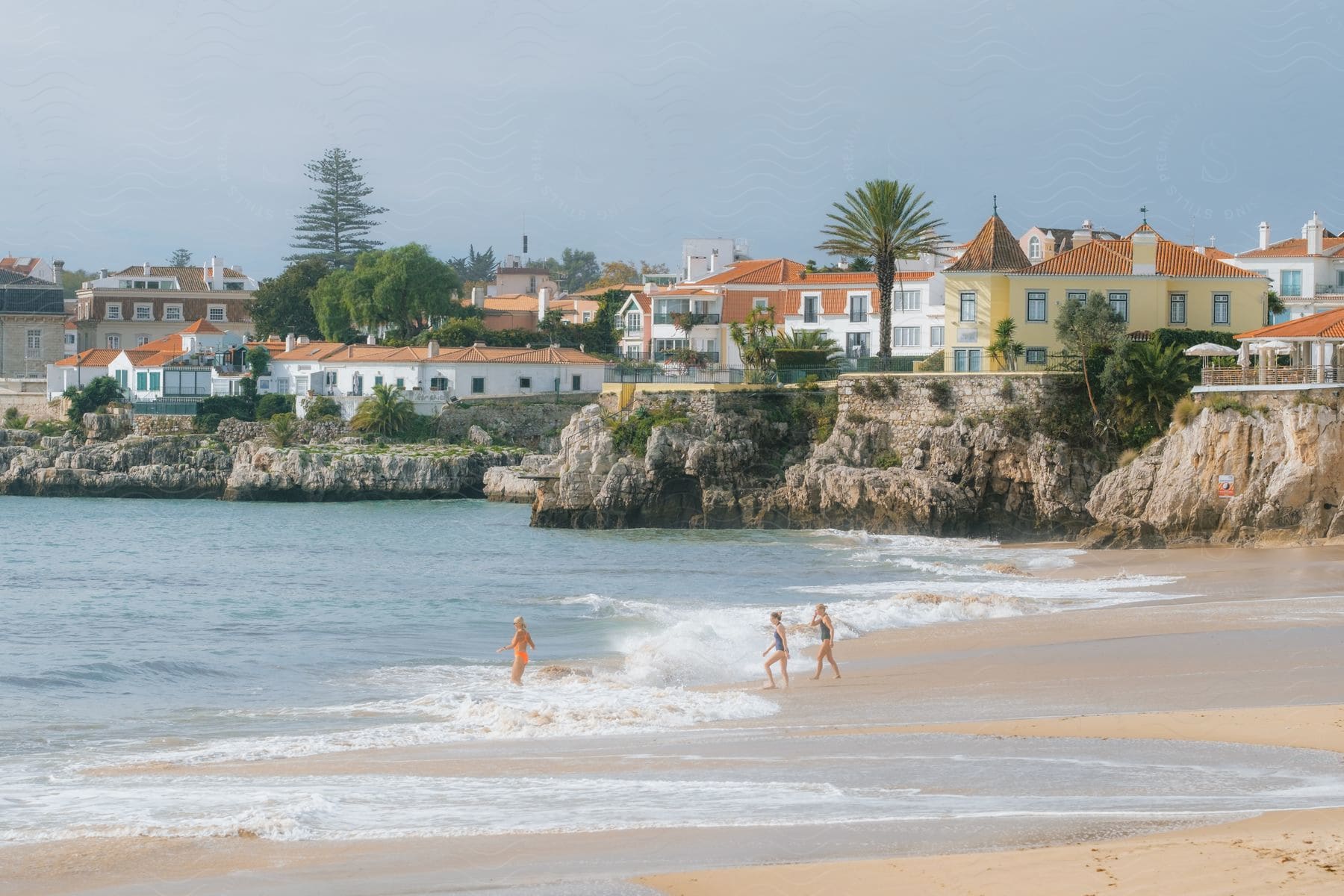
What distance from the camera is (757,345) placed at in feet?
186

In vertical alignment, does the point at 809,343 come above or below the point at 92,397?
above

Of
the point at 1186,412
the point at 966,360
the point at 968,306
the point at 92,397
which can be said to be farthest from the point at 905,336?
the point at 92,397

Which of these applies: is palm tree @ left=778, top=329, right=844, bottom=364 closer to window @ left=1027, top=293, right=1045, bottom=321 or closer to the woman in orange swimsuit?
window @ left=1027, top=293, right=1045, bottom=321

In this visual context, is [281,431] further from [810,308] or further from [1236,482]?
[1236,482]

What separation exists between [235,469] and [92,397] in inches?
584

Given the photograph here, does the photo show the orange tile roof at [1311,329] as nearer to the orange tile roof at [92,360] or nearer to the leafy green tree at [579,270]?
the orange tile roof at [92,360]

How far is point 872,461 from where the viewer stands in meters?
46.9

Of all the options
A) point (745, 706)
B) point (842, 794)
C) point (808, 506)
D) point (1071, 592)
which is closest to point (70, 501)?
point (808, 506)

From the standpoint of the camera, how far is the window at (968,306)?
1964 inches

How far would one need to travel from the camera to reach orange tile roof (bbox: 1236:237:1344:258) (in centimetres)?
6531

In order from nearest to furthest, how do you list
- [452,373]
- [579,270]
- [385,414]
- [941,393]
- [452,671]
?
[452,671] < [941,393] < [385,414] < [452,373] < [579,270]

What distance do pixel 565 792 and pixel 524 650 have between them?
6804mm

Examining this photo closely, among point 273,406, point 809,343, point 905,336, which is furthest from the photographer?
point 273,406

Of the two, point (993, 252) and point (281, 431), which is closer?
point (993, 252)
